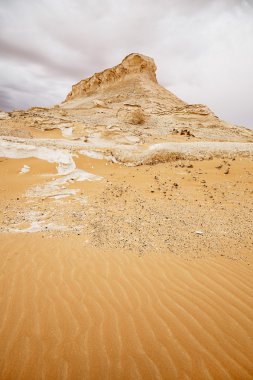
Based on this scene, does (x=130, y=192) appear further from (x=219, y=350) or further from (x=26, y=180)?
(x=219, y=350)

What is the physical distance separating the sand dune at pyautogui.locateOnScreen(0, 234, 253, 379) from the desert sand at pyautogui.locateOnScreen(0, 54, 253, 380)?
0.05 ft

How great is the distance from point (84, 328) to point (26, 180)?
328 inches

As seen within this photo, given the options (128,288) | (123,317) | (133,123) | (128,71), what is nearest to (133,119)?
(133,123)

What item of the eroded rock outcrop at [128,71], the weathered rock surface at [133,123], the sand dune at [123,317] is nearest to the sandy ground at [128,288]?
the sand dune at [123,317]

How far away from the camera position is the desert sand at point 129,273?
96.7 inches

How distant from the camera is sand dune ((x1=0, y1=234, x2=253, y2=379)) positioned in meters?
2.37

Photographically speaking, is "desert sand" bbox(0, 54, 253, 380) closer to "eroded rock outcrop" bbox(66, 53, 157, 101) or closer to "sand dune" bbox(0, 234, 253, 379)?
"sand dune" bbox(0, 234, 253, 379)

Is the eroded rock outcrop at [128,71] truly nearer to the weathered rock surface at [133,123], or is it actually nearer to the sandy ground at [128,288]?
the weathered rock surface at [133,123]

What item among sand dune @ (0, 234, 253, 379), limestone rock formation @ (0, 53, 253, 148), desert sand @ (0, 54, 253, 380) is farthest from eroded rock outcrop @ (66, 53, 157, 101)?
sand dune @ (0, 234, 253, 379)

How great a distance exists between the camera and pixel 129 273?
12.8ft

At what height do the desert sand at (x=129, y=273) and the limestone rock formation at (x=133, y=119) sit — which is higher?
the limestone rock formation at (x=133, y=119)

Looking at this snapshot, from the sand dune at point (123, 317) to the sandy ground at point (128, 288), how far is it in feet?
0.04

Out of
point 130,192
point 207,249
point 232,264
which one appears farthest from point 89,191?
point 232,264

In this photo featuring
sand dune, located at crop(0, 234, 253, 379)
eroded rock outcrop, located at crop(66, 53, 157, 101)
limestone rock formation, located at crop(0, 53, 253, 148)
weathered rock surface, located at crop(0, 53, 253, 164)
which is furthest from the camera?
eroded rock outcrop, located at crop(66, 53, 157, 101)
